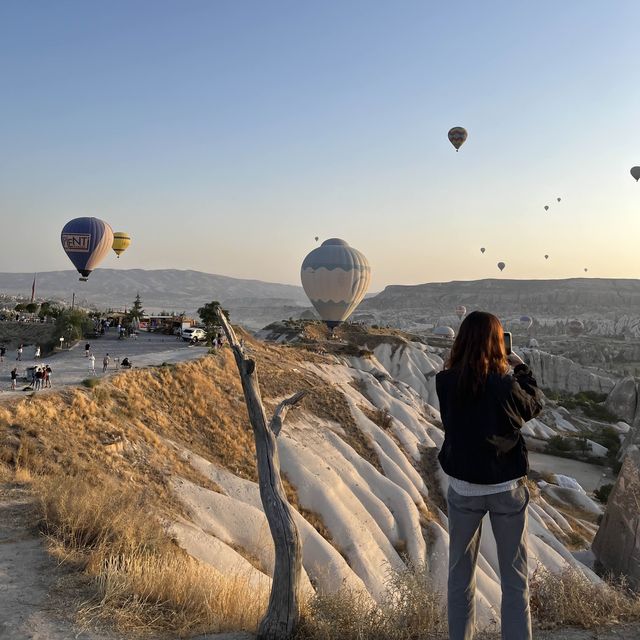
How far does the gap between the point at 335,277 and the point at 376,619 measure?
33.6 metres

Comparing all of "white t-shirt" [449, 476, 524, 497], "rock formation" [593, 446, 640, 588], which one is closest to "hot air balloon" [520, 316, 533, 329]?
"rock formation" [593, 446, 640, 588]

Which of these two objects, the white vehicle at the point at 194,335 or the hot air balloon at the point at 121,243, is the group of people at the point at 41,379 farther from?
the hot air balloon at the point at 121,243

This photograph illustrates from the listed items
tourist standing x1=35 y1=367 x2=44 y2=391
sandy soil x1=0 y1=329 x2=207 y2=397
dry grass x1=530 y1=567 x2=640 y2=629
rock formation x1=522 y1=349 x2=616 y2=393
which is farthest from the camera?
rock formation x1=522 y1=349 x2=616 y2=393

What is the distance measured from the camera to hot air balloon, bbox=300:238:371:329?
123ft

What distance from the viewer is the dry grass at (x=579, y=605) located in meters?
4.46

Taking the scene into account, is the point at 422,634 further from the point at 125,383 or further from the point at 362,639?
the point at 125,383

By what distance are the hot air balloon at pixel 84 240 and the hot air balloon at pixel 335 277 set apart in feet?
47.3

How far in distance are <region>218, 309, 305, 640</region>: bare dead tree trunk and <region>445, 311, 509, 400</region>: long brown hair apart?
1.85 m

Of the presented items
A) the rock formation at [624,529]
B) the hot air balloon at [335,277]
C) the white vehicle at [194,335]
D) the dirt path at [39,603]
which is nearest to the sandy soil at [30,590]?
the dirt path at [39,603]

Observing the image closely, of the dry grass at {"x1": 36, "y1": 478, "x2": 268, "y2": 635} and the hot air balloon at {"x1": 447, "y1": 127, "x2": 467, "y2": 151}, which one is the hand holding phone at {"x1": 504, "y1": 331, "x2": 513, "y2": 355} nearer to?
the dry grass at {"x1": 36, "y1": 478, "x2": 268, "y2": 635}

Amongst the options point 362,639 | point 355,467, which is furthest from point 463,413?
point 355,467

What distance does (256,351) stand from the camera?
84.3ft

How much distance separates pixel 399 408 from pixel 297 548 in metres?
21.8

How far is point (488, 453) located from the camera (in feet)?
10.3
